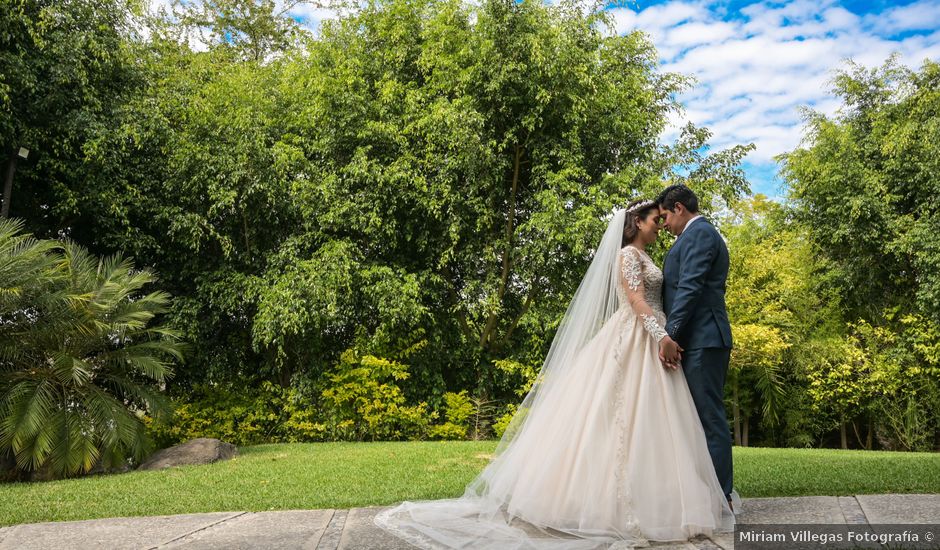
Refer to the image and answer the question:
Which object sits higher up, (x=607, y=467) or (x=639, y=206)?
(x=639, y=206)

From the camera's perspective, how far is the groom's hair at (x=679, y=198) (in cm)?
439

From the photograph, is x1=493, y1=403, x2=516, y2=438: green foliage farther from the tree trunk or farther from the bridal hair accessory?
the bridal hair accessory

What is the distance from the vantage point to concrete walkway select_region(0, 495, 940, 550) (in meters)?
3.84

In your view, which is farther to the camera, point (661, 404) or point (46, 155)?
point (46, 155)

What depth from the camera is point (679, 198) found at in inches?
173

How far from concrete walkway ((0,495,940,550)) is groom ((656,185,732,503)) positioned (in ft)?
1.89

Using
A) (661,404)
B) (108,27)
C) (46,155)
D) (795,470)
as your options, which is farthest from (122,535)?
(108,27)

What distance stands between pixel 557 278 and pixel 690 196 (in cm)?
856

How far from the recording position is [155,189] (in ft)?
40.6

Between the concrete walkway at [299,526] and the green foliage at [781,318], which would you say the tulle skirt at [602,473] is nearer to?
the concrete walkway at [299,526]

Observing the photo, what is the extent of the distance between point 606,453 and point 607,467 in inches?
3.3

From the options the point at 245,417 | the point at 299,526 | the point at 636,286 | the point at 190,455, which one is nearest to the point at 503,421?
the point at 245,417

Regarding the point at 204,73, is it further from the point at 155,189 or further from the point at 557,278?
the point at 557,278

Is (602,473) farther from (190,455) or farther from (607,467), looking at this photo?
(190,455)
